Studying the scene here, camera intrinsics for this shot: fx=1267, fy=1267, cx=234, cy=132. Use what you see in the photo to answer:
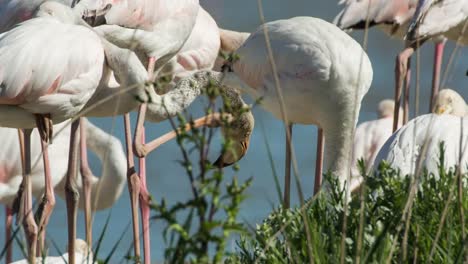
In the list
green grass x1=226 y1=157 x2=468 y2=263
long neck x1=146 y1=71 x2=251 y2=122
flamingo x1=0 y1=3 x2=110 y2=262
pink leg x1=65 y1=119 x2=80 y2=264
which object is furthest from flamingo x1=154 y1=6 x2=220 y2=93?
green grass x1=226 y1=157 x2=468 y2=263

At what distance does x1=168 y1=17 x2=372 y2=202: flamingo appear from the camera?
7109 mm

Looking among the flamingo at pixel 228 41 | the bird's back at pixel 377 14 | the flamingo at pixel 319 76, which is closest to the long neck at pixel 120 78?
the flamingo at pixel 319 76

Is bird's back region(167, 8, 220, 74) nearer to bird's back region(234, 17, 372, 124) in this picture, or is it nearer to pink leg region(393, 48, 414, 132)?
pink leg region(393, 48, 414, 132)

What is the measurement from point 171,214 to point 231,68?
4583 millimetres

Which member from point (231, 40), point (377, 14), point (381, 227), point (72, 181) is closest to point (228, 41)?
point (231, 40)

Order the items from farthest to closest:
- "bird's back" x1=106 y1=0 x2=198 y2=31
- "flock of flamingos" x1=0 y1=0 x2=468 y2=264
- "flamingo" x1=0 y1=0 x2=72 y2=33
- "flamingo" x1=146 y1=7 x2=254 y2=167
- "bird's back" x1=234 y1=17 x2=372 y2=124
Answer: "flamingo" x1=146 y1=7 x2=254 y2=167
"bird's back" x1=106 y1=0 x2=198 y2=31
"flamingo" x1=0 y1=0 x2=72 y2=33
"bird's back" x1=234 y1=17 x2=372 y2=124
"flock of flamingos" x1=0 y1=0 x2=468 y2=264

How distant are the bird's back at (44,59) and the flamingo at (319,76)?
1060 mm

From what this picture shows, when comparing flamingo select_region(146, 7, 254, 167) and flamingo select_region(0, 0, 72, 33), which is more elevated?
→ flamingo select_region(0, 0, 72, 33)

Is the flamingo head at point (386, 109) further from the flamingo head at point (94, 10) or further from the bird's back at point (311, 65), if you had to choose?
the flamingo head at point (94, 10)

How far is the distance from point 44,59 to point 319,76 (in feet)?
5.73

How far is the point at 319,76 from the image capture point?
714 centimetres

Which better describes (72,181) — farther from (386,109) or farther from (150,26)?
(386,109)

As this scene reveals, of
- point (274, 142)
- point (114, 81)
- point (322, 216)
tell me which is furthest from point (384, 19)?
point (274, 142)

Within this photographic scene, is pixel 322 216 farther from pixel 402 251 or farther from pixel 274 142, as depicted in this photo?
pixel 274 142
